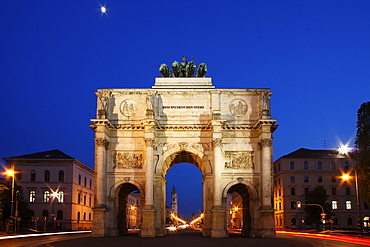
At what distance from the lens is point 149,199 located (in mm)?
35188

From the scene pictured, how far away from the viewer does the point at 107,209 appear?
35.4 m

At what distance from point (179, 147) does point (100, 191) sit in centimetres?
708

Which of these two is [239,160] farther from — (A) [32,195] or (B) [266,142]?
(A) [32,195]

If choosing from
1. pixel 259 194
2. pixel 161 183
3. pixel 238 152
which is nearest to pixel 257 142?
pixel 238 152

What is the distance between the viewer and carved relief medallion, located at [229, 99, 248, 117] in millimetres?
37781

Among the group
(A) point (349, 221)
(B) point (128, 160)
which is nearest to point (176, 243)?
(B) point (128, 160)

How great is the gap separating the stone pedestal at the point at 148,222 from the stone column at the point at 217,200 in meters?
4.47

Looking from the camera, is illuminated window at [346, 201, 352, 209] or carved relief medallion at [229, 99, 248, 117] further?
illuminated window at [346, 201, 352, 209]

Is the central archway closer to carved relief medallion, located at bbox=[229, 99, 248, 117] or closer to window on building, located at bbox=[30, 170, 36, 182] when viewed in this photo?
carved relief medallion, located at bbox=[229, 99, 248, 117]

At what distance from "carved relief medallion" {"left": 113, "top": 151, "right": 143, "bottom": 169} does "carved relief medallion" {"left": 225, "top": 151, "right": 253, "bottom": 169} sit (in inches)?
276

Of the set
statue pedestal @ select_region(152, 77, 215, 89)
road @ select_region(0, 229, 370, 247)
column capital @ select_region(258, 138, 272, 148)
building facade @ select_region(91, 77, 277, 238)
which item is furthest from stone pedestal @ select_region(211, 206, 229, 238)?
statue pedestal @ select_region(152, 77, 215, 89)

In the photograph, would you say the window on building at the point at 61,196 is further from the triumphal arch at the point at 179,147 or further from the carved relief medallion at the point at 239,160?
the carved relief medallion at the point at 239,160

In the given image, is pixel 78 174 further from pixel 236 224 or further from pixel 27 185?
pixel 236 224

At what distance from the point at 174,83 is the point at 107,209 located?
12.1m
